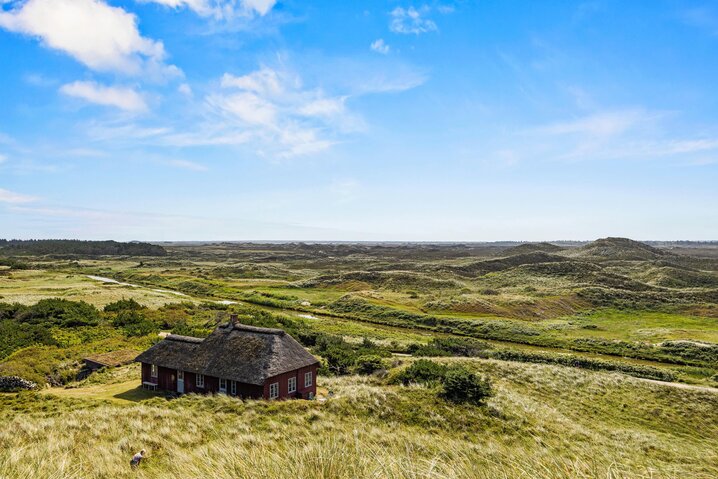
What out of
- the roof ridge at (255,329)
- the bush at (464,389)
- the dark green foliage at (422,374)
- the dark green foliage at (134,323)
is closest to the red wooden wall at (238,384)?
the roof ridge at (255,329)

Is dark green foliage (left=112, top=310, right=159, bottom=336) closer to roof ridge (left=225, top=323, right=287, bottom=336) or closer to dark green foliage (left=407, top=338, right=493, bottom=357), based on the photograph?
roof ridge (left=225, top=323, right=287, bottom=336)

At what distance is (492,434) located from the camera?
21047mm

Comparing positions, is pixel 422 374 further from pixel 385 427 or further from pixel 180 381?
pixel 180 381

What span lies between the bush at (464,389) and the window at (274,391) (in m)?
10.1

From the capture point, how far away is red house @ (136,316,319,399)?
2575 cm

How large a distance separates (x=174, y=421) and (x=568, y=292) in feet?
291

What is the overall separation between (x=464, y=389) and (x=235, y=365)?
46.3ft

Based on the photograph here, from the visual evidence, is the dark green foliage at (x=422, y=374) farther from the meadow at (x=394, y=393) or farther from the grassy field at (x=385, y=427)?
the grassy field at (x=385, y=427)

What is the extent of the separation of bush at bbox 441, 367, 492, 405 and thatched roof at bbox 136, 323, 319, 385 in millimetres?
8887

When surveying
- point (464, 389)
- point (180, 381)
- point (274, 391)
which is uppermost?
point (464, 389)

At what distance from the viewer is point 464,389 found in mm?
25562

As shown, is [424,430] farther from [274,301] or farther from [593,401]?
[274,301]

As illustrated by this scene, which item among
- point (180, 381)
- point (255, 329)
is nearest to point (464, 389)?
point (255, 329)

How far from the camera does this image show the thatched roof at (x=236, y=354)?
26.0 metres
